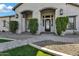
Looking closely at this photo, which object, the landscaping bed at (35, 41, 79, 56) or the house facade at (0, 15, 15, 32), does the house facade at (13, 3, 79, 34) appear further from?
the landscaping bed at (35, 41, 79, 56)

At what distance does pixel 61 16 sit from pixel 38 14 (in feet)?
1.62

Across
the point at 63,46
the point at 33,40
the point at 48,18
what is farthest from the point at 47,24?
the point at 63,46

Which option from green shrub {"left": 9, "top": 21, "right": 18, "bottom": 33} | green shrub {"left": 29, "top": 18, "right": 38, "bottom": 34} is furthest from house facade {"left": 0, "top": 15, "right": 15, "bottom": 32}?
green shrub {"left": 29, "top": 18, "right": 38, "bottom": 34}

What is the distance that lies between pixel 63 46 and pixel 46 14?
77 cm

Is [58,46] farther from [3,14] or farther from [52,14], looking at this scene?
[3,14]

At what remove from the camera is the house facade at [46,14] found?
3.77 m

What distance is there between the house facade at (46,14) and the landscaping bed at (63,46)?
268 millimetres

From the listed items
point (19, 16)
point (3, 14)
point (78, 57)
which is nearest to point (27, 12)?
point (19, 16)

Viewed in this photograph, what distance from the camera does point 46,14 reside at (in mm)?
3902

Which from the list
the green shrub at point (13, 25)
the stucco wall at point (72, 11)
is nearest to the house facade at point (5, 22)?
the green shrub at point (13, 25)

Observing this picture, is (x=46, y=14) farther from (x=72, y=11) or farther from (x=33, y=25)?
(x=72, y=11)

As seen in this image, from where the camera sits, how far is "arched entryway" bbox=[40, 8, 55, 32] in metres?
3.85

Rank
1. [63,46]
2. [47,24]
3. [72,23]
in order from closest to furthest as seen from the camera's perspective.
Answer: [63,46] < [72,23] < [47,24]

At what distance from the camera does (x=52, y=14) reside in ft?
12.6
